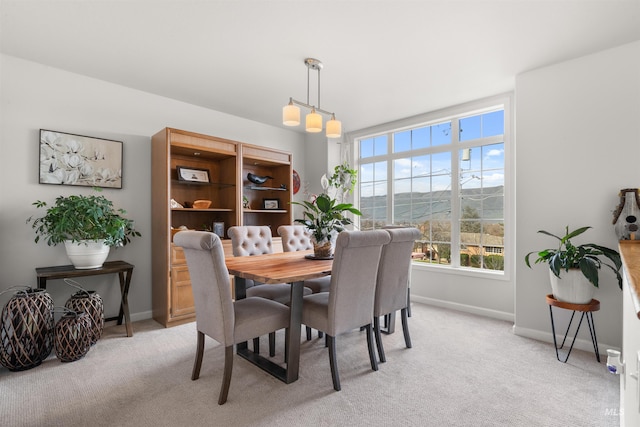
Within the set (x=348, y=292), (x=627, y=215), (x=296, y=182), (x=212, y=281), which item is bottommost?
(x=348, y=292)

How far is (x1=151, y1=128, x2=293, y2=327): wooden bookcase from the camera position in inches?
128

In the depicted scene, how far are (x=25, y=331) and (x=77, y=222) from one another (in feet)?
2.85

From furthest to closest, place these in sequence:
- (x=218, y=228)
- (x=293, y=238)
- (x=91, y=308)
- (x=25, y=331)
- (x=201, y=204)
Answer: (x=218, y=228) < (x=201, y=204) < (x=293, y=238) < (x=91, y=308) < (x=25, y=331)

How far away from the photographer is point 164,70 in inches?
117

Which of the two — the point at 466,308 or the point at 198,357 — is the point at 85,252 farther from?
the point at 466,308

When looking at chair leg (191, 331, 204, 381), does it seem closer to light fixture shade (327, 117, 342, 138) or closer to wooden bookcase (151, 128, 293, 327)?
wooden bookcase (151, 128, 293, 327)

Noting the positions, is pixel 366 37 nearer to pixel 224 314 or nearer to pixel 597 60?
pixel 597 60

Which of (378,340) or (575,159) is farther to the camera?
(575,159)

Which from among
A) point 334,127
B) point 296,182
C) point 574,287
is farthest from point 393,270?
point 296,182

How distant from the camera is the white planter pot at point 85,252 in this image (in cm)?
274

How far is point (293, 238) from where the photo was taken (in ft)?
11.3

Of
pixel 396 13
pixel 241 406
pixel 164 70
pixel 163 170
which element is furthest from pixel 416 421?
pixel 164 70

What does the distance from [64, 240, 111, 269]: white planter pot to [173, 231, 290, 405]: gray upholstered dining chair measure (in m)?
1.29

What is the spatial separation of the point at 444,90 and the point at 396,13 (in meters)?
1.53
